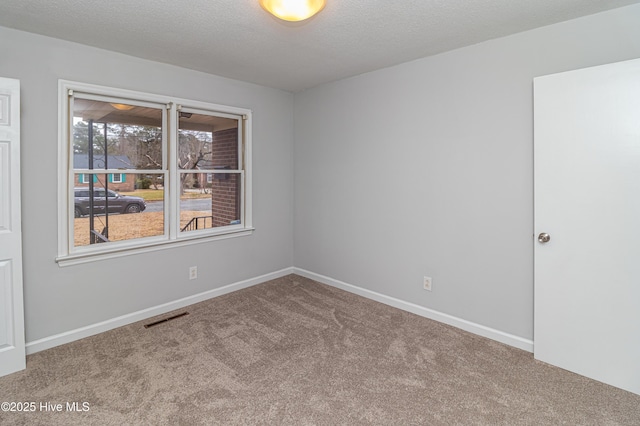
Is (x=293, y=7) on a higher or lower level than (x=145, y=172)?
higher

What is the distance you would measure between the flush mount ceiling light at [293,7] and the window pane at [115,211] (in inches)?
83.2

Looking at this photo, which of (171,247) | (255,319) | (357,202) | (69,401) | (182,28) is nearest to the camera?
(69,401)

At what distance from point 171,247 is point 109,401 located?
1611 millimetres

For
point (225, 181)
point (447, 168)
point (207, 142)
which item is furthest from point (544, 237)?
point (207, 142)

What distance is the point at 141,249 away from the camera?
3209 millimetres

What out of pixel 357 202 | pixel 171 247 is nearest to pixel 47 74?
pixel 171 247

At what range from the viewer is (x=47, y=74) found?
2.61 m

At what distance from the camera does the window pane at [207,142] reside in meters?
3.55

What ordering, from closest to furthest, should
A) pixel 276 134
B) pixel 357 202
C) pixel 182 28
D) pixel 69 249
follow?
1. pixel 182 28
2. pixel 69 249
3. pixel 357 202
4. pixel 276 134

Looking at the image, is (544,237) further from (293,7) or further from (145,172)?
(145,172)

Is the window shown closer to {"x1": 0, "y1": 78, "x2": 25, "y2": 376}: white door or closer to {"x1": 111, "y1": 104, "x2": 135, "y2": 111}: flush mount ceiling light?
{"x1": 111, "y1": 104, "x2": 135, "y2": 111}: flush mount ceiling light

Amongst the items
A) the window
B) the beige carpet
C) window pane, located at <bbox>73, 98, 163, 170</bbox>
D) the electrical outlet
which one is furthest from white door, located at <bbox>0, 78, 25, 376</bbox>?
the electrical outlet

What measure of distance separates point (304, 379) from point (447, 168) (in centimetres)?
214

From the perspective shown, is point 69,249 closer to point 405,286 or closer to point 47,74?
point 47,74
